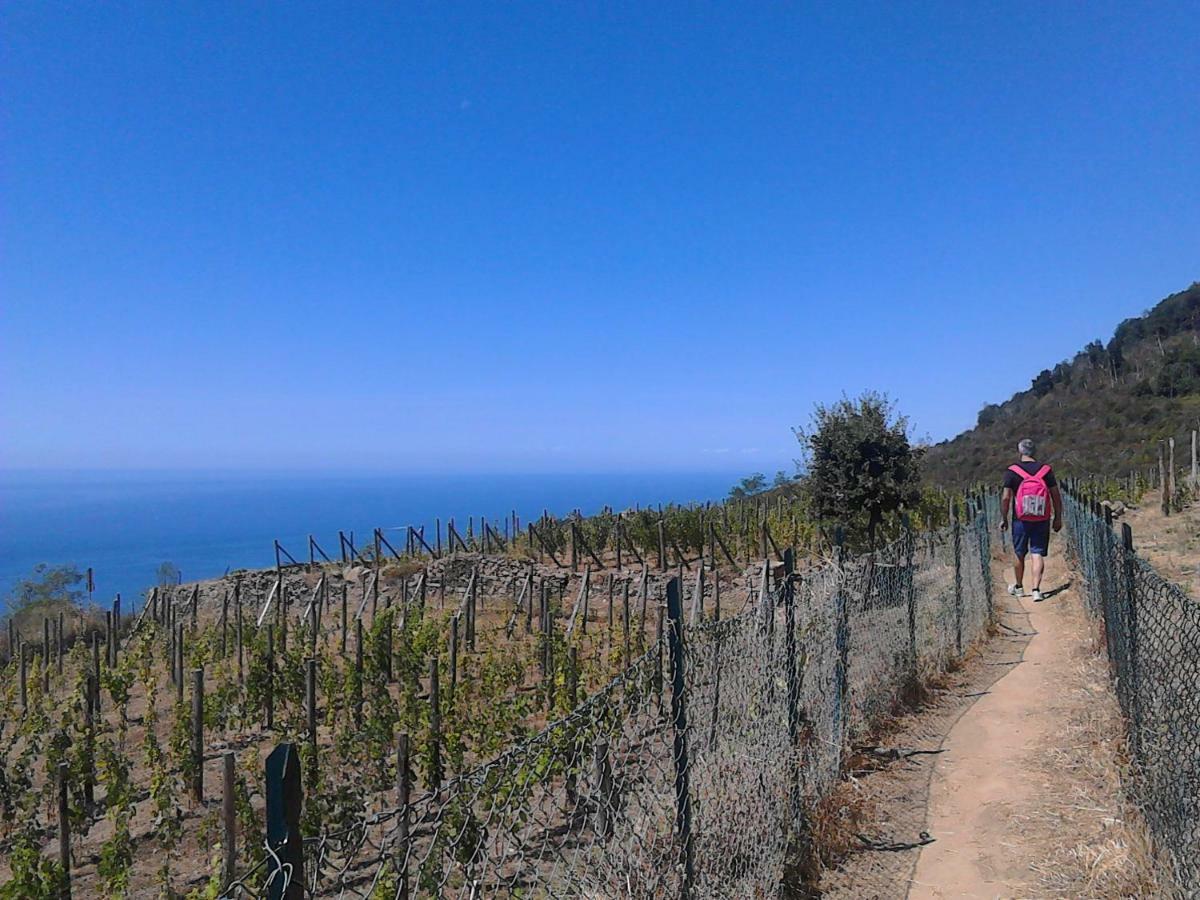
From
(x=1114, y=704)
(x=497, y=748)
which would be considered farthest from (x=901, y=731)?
(x=497, y=748)

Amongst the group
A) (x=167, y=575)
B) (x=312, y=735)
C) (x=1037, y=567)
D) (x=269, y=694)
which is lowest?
(x=167, y=575)

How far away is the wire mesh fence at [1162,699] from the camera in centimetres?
252

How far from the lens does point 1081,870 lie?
3215 millimetres

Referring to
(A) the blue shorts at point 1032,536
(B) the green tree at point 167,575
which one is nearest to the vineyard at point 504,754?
(A) the blue shorts at point 1032,536

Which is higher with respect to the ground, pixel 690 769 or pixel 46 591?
pixel 690 769

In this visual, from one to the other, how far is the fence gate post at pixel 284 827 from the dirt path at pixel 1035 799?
294 cm

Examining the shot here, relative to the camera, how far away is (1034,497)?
7.94 metres

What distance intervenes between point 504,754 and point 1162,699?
262 cm

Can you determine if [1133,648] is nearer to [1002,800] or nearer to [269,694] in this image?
[1002,800]

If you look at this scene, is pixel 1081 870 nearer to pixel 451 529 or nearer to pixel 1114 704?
pixel 1114 704

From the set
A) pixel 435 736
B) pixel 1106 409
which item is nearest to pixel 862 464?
pixel 435 736

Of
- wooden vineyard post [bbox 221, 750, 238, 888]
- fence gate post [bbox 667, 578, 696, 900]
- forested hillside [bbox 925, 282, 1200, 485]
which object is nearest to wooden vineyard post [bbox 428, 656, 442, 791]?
wooden vineyard post [bbox 221, 750, 238, 888]

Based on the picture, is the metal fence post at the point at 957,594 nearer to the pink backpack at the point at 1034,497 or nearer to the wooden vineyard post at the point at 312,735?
the pink backpack at the point at 1034,497

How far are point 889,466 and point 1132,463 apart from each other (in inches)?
957
